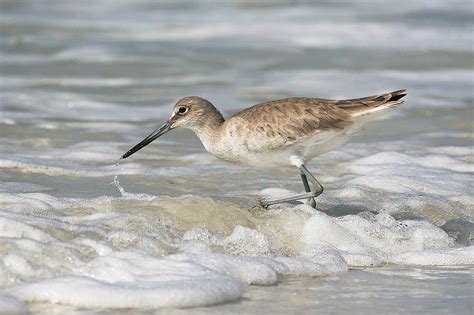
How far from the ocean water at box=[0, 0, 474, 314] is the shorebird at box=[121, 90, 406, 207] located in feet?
1.19

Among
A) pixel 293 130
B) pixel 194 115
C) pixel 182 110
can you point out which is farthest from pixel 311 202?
pixel 182 110

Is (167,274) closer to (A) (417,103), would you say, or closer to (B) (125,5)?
(A) (417,103)

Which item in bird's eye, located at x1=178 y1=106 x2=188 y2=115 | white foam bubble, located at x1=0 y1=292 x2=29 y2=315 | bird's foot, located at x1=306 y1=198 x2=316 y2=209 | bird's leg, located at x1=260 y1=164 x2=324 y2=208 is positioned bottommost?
bird's foot, located at x1=306 y1=198 x2=316 y2=209

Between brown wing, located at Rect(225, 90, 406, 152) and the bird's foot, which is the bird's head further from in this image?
the bird's foot

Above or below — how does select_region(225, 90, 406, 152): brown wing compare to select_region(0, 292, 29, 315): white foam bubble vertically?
above

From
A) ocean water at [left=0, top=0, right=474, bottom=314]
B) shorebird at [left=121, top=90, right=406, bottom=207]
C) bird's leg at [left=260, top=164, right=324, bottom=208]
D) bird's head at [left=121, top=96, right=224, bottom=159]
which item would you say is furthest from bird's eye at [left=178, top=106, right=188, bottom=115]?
bird's leg at [left=260, top=164, right=324, bottom=208]

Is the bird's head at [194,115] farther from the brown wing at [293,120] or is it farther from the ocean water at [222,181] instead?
the ocean water at [222,181]

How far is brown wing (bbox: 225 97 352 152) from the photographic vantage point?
24.0ft

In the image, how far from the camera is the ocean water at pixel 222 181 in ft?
18.6

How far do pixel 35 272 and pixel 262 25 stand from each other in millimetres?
13203

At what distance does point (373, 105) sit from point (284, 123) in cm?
61

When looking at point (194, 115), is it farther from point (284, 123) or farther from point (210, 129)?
point (284, 123)

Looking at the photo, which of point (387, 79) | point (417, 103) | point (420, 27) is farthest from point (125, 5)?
point (417, 103)

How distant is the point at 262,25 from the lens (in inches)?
726
